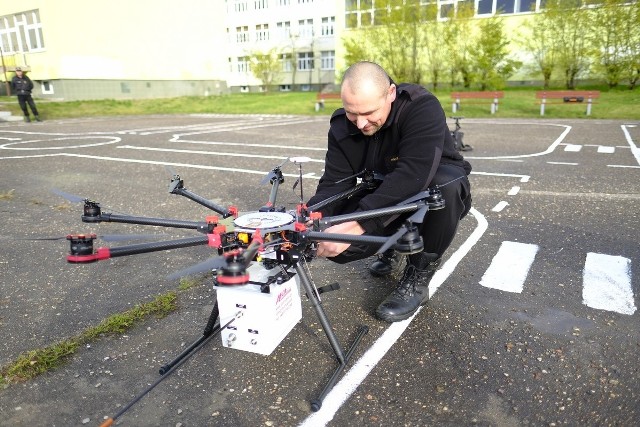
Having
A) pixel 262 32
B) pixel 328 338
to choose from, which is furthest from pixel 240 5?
pixel 328 338

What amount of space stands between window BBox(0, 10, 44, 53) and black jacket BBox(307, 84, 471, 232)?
35.2 m

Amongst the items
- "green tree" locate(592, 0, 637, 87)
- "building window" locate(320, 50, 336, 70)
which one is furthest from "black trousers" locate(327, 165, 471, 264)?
"building window" locate(320, 50, 336, 70)

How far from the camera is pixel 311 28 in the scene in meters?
50.3

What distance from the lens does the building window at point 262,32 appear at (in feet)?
176

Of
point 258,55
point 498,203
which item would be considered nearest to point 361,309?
point 498,203

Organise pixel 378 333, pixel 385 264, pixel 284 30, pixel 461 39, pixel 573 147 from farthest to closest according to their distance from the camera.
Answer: pixel 284 30 → pixel 461 39 → pixel 573 147 → pixel 385 264 → pixel 378 333

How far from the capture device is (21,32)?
31.9m

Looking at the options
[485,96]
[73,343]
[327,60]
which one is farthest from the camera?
[327,60]

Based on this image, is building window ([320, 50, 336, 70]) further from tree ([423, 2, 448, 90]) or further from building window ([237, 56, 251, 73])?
tree ([423, 2, 448, 90])

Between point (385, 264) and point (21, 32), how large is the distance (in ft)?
123

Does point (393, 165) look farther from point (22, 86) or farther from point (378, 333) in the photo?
point (22, 86)

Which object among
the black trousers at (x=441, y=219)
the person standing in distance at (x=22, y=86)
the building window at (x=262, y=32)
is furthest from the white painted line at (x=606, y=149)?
the building window at (x=262, y=32)

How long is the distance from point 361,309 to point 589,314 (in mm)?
1629

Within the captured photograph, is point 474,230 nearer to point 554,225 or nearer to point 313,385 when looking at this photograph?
point 554,225
